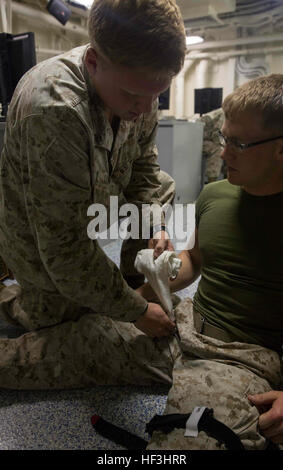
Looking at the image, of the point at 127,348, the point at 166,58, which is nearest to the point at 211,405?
the point at 127,348

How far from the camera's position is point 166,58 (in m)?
0.71

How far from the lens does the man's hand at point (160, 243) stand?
1305 mm

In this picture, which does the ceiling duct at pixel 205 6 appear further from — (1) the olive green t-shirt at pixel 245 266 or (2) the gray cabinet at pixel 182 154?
(1) the olive green t-shirt at pixel 245 266

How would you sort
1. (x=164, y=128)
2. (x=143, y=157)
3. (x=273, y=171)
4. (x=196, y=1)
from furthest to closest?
(x=196, y=1), (x=164, y=128), (x=143, y=157), (x=273, y=171)

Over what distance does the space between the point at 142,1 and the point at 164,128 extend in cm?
302

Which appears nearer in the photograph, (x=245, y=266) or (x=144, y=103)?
(x=144, y=103)

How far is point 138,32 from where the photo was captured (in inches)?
26.4

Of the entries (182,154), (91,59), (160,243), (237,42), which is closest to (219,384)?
(160,243)

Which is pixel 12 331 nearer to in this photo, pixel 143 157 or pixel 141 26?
pixel 143 157

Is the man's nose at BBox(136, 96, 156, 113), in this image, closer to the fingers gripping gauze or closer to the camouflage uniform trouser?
the fingers gripping gauze

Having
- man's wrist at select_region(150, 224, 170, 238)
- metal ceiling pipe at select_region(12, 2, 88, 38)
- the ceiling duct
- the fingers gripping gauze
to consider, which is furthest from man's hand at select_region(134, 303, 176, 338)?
the ceiling duct

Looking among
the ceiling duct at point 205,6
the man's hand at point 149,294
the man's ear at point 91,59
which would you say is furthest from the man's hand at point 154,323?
the ceiling duct at point 205,6

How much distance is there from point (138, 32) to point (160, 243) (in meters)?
0.80

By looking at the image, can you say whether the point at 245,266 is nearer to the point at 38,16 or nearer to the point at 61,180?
the point at 61,180
